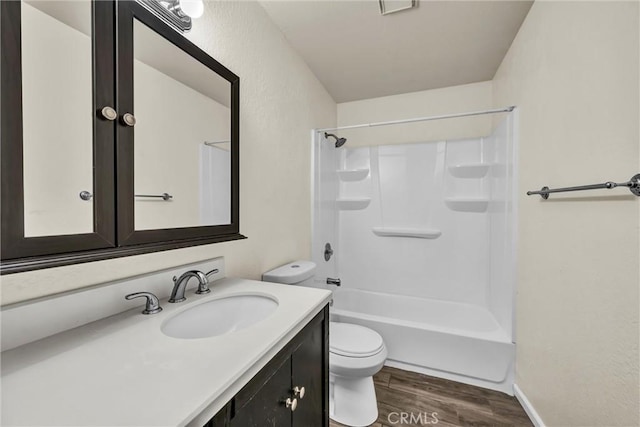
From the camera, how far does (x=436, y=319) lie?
242 cm

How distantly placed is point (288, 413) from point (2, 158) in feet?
3.12

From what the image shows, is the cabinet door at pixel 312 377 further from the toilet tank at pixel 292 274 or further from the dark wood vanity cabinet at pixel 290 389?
the toilet tank at pixel 292 274

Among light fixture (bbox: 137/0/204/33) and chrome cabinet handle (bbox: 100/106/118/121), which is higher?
light fixture (bbox: 137/0/204/33)

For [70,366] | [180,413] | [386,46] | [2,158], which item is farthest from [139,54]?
[386,46]

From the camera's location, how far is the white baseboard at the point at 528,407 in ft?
4.64

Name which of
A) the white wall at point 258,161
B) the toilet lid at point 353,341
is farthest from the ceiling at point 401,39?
the toilet lid at point 353,341

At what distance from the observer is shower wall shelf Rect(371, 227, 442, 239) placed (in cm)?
252

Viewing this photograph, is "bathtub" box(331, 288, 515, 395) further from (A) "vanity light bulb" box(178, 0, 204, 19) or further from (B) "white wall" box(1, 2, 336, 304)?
(A) "vanity light bulb" box(178, 0, 204, 19)

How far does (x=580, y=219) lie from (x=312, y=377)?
1273 mm

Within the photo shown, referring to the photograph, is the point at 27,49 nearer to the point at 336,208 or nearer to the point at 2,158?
the point at 2,158

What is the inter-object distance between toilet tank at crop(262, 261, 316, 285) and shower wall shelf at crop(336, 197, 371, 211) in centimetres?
125

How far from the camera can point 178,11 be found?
96cm
